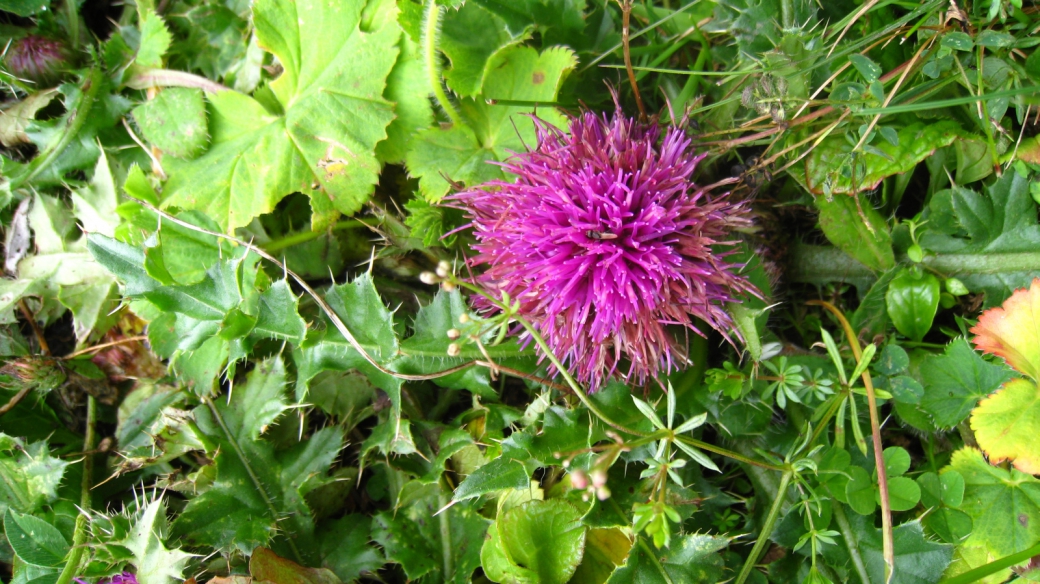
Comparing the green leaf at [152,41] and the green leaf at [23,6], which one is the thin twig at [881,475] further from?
the green leaf at [23,6]

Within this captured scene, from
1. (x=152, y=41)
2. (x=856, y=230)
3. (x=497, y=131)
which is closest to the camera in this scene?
(x=856, y=230)

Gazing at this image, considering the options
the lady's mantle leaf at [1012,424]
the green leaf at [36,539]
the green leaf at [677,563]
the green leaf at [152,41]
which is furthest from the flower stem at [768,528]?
the green leaf at [152,41]

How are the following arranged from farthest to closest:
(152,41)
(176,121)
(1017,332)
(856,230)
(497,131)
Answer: (152,41)
(176,121)
(497,131)
(856,230)
(1017,332)

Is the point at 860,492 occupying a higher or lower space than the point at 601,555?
higher

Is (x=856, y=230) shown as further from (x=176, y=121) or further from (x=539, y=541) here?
(x=176, y=121)

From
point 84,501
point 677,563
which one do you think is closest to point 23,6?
point 84,501
